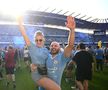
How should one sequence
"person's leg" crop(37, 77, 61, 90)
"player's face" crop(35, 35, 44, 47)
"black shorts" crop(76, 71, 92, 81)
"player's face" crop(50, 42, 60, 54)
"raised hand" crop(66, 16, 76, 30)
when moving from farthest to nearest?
1. "black shorts" crop(76, 71, 92, 81)
2. "player's face" crop(35, 35, 44, 47)
3. "player's face" crop(50, 42, 60, 54)
4. "person's leg" crop(37, 77, 61, 90)
5. "raised hand" crop(66, 16, 76, 30)

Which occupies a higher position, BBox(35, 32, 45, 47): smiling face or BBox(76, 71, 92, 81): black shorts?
BBox(35, 32, 45, 47): smiling face

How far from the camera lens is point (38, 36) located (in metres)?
6.23

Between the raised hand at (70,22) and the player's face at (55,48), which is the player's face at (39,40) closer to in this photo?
the player's face at (55,48)

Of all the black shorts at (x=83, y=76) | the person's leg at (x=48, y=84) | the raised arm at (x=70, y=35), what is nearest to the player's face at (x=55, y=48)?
the raised arm at (x=70, y=35)

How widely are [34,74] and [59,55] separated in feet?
2.01

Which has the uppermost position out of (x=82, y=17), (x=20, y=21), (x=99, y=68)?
(x=82, y=17)

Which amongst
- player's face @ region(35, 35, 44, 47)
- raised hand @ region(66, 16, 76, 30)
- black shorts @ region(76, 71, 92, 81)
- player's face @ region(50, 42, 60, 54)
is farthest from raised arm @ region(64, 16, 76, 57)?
black shorts @ region(76, 71, 92, 81)

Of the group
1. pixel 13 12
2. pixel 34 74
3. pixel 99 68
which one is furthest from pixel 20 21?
pixel 99 68

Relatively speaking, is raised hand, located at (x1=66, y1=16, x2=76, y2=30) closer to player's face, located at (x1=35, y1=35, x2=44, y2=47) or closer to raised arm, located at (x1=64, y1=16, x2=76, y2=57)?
raised arm, located at (x1=64, y1=16, x2=76, y2=57)

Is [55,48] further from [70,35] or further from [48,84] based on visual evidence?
[48,84]

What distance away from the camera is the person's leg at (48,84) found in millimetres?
5656

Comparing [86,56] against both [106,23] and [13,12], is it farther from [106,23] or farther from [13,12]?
[106,23]

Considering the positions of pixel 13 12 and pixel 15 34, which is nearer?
pixel 13 12

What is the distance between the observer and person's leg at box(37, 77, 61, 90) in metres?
5.66
